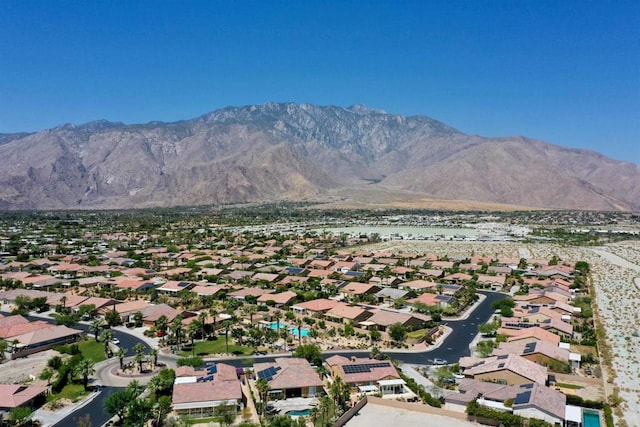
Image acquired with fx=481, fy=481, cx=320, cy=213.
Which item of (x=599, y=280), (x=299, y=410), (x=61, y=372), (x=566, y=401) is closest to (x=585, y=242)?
(x=599, y=280)

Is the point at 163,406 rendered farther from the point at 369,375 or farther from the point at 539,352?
the point at 539,352

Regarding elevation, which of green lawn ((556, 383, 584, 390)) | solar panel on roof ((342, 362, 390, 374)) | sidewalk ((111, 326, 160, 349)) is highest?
solar panel on roof ((342, 362, 390, 374))

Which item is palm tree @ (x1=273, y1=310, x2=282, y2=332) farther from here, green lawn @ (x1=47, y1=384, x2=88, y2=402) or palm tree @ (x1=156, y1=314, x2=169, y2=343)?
green lawn @ (x1=47, y1=384, x2=88, y2=402)

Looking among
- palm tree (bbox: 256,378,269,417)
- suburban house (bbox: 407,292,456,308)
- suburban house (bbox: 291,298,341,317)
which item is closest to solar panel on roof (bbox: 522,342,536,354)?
suburban house (bbox: 407,292,456,308)

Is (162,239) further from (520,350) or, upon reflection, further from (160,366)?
(520,350)

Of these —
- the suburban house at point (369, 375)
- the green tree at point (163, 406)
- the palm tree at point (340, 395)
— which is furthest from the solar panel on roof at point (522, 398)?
the green tree at point (163, 406)

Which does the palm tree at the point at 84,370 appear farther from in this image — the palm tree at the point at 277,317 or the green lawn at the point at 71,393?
the palm tree at the point at 277,317
